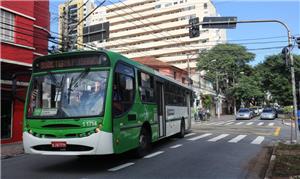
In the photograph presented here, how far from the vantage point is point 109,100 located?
8.95 m

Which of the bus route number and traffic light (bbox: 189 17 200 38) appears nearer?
the bus route number

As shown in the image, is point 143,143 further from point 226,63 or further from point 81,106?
point 226,63

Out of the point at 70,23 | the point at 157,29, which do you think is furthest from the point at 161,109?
the point at 157,29

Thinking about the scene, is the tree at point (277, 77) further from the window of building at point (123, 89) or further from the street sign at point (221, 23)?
the window of building at point (123, 89)

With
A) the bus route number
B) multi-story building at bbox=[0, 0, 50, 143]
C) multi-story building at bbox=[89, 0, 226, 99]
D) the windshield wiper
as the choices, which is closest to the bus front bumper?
the bus route number

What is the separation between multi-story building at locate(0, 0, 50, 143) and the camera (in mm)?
17234

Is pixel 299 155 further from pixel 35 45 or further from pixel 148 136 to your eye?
pixel 35 45

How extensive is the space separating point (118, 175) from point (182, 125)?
10.0 m

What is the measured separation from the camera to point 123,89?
9.96m

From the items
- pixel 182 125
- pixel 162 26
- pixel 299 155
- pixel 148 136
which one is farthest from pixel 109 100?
pixel 162 26

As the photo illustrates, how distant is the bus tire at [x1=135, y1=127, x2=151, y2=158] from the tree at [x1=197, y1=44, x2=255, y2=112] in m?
53.0

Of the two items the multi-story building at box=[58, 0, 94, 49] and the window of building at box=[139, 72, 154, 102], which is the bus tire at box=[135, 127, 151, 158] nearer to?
the window of building at box=[139, 72, 154, 102]

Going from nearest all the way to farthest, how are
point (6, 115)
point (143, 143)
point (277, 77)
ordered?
1. point (143, 143)
2. point (6, 115)
3. point (277, 77)

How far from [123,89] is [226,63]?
185ft
